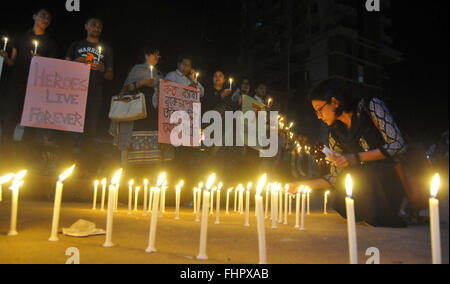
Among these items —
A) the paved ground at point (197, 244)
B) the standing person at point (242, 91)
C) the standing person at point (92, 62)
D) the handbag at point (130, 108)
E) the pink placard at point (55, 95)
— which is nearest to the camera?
the paved ground at point (197, 244)

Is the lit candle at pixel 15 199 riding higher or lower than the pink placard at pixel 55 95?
lower

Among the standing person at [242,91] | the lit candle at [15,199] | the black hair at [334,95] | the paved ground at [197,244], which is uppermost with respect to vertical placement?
the standing person at [242,91]

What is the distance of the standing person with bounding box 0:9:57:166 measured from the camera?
543cm

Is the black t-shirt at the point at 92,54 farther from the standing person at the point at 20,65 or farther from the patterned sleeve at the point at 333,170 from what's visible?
the patterned sleeve at the point at 333,170

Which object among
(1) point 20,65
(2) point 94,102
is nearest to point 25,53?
(1) point 20,65

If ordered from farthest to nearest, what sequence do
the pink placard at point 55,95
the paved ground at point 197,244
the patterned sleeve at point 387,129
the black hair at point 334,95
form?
the pink placard at point 55,95 < the black hair at point 334,95 < the patterned sleeve at point 387,129 < the paved ground at point 197,244

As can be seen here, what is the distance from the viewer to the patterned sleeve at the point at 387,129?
337 cm

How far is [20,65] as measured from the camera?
546 cm

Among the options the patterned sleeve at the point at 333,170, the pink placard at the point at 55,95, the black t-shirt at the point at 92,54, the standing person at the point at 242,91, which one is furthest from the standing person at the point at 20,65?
the patterned sleeve at the point at 333,170

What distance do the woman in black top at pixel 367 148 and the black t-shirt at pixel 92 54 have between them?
406 cm

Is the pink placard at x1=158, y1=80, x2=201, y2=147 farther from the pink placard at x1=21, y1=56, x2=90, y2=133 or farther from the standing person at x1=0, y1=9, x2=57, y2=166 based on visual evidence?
the standing person at x1=0, y1=9, x2=57, y2=166

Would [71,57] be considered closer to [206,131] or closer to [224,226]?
[206,131]

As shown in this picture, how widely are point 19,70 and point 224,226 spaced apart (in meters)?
4.45

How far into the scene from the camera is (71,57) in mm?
5766
